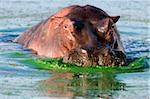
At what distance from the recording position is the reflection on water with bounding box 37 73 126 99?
861cm

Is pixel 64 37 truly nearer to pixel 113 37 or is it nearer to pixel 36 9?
pixel 113 37

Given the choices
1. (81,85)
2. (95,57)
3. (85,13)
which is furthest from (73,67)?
(85,13)

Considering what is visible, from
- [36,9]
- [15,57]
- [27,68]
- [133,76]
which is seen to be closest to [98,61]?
[133,76]

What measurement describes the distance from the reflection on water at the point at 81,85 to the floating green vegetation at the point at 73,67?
94 millimetres

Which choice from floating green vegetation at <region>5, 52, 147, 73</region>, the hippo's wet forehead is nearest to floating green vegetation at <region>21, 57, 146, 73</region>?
floating green vegetation at <region>5, 52, 147, 73</region>

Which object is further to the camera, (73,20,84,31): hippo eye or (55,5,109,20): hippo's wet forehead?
(55,5,109,20): hippo's wet forehead

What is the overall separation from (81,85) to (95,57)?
74 centimetres

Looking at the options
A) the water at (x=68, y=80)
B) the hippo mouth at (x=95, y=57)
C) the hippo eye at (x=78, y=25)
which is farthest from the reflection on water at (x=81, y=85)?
the hippo eye at (x=78, y=25)

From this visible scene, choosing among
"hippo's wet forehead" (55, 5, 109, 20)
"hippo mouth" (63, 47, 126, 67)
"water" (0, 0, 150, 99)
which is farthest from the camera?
"hippo's wet forehead" (55, 5, 109, 20)

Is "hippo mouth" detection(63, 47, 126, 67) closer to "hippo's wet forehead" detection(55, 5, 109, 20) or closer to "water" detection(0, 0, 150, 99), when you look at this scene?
"water" detection(0, 0, 150, 99)

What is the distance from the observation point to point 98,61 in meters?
9.88

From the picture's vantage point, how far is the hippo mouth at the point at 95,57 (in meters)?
9.85

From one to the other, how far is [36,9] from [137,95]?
10082 mm

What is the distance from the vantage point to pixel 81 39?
10.6 metres
